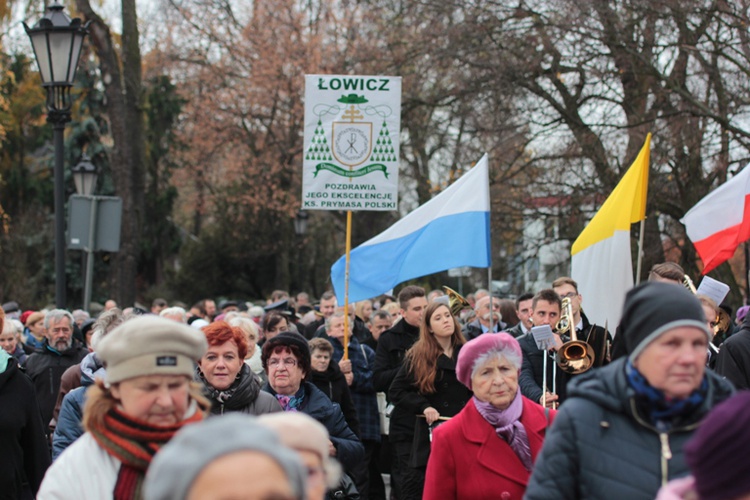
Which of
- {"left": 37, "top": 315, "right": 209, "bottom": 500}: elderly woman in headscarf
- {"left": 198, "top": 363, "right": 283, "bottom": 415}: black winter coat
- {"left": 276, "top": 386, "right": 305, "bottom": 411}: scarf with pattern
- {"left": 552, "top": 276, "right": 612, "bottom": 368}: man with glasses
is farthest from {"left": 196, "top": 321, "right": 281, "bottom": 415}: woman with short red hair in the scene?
{"left": 552, "top": 276, "right": 612, "bottom": 368}: man with glasses

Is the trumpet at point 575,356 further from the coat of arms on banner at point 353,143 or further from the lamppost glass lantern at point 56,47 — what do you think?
the lamppost glass lantern at point 56,47

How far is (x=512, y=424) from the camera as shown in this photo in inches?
212

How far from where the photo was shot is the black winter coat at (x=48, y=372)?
32.5ft

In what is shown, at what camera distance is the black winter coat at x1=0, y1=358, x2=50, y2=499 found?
20.4ft

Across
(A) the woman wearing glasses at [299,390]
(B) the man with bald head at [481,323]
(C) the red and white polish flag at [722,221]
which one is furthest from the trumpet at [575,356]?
(B) the man with bald head at [481,323]

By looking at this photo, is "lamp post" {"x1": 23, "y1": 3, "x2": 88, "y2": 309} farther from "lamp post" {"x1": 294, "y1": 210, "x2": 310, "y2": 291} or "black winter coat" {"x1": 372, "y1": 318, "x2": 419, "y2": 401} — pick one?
"lamp post" {"x1": 294, "y1": 210, "x2": 310, "y2": 291}

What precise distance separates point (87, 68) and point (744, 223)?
1104 inches

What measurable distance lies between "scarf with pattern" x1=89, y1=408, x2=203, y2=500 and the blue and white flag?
604 cm

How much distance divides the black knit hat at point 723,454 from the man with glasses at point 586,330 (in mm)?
5190

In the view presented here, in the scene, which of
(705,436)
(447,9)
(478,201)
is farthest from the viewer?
(447,9)

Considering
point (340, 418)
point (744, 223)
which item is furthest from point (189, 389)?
point (744, 223)

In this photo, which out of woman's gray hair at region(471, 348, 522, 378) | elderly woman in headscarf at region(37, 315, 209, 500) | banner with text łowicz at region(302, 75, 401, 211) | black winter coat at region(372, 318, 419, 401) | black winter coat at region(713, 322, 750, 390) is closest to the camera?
elderly woman in headscarf at region(37, 315, 209, 500)

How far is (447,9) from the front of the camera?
18.6m

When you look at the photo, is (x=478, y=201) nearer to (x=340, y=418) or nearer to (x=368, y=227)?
(x=340, y=418)
